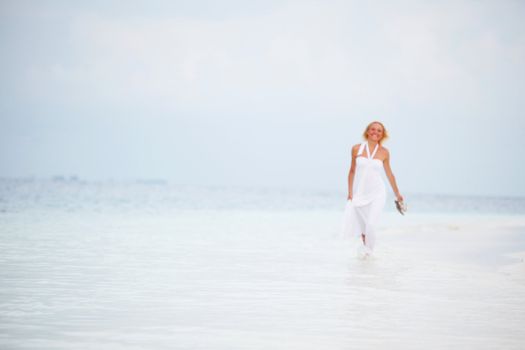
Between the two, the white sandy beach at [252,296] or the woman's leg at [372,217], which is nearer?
the white sandy beach at [252,296]

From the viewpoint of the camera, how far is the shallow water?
14.9ft

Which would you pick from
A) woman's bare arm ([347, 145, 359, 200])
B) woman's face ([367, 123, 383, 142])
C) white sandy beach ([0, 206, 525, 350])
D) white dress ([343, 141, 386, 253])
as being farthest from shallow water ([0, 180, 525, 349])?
woman's face ([367, 123, 383, 142])

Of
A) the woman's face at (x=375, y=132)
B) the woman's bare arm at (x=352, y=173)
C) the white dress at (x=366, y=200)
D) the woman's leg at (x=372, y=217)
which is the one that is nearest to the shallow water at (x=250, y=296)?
the woman's leg at (x=372, y=217)

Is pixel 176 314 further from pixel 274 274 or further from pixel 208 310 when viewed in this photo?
pixel 274 274

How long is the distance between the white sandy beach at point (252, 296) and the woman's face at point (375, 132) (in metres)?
2.00

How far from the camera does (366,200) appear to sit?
10398 millimetres

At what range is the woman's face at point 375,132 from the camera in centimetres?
1005

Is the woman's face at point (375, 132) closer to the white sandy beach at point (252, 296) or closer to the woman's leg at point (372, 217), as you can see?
the woman's leg at point (372, 217)

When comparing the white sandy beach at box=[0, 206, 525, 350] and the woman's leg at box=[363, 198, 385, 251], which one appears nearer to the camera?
the white sandy beach at box=[0, 206, 525, 350]

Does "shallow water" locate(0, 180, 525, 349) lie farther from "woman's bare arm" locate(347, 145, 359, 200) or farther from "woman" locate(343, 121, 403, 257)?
"woman's bare arm" locate(347, 145, 359, 200)

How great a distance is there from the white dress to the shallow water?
51cm

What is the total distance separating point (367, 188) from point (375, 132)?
0.98 metres

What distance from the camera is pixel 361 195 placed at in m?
10.4

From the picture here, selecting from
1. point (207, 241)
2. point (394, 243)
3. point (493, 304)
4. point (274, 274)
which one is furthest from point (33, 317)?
point (394, 243)
